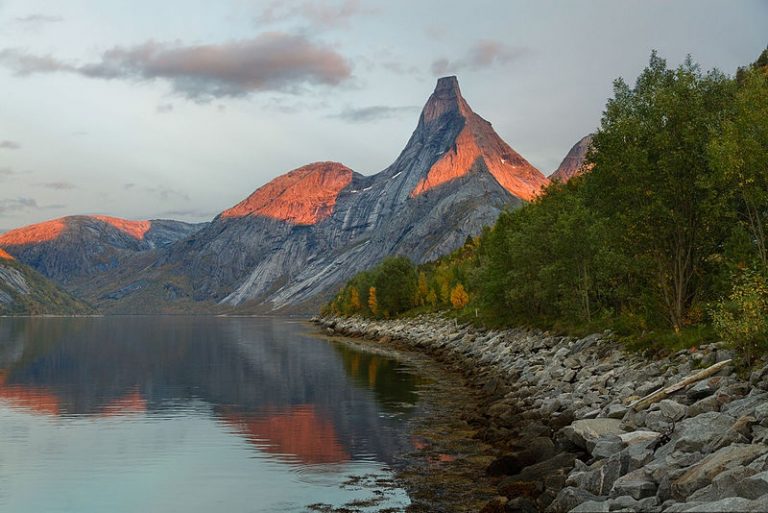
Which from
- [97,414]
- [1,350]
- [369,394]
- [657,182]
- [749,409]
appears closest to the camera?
[749,409]

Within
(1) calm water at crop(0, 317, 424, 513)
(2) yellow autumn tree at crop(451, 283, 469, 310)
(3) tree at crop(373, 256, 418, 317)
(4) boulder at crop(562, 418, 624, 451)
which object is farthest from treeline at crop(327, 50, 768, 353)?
(3) tree at crop(373, 256, 418, 317)

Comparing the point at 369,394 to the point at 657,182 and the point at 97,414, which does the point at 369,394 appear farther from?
the point at 657,182

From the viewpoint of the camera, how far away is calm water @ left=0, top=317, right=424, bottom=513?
26.9 meters

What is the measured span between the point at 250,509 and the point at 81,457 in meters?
→ 13.2

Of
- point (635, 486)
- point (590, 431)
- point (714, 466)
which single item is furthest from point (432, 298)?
Answer: point (714, 466)

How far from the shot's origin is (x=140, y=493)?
2733 cm

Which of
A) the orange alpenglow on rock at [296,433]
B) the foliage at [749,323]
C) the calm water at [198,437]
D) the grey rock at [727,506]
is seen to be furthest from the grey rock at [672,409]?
the orange alpenglow on rock at [296,433]

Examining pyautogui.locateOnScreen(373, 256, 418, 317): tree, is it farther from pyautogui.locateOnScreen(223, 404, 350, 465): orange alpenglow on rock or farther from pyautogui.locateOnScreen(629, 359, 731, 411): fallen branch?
pyautogui.locateOnScreen(629, 359, 731, 411): fallen branch

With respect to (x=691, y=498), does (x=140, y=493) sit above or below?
below

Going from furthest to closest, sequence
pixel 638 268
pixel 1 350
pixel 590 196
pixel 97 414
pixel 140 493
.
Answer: pixel 1 350 → pixel 97 414 → pixel 590 196 → pixel 638 268 → pixel 140 493

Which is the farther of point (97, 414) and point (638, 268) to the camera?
point (97, 414)

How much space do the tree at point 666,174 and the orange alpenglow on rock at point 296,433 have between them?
20.1 meters

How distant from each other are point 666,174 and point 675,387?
14.7 metres

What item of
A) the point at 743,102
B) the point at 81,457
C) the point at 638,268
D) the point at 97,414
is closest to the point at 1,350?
the point at 97,414
